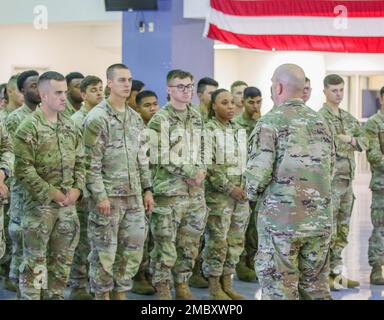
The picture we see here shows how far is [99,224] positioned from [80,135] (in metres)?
0.61

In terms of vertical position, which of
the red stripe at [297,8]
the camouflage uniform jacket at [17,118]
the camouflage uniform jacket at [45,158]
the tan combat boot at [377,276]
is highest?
the red stripe at [297,8]

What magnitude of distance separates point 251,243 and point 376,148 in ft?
4.53

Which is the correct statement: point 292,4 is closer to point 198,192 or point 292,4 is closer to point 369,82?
point 198,192

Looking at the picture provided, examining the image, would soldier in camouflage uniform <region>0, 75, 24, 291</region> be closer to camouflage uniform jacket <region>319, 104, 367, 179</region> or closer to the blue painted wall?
the blue painted wall

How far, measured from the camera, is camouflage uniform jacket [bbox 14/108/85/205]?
17.3ft

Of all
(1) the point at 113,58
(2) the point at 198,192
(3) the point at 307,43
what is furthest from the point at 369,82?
(2) the point at 198,192

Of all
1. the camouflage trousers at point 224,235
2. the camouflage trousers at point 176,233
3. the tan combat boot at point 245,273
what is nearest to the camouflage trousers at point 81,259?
the camouflage trousers at point 176,233

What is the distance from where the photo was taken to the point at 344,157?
6848 millimetres

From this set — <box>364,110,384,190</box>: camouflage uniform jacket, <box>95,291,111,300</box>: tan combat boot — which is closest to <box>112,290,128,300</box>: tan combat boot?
<box>95,291,111,300</box>: tan combat boot

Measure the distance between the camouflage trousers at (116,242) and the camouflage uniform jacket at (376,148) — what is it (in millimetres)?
2331

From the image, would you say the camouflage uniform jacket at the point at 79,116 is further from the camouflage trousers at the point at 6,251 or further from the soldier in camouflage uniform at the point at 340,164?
the soldier in camouflage uniform at the point at 340,164

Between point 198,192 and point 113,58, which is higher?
point 113,58

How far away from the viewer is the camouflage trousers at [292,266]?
4523mm

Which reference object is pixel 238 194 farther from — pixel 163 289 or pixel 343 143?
pixel 343 143
